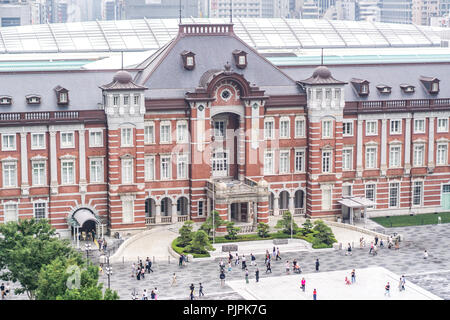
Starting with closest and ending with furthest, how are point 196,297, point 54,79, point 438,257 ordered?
point 196,297, point 438,257, point 54,79

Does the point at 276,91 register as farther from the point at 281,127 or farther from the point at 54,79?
the point at 54,79

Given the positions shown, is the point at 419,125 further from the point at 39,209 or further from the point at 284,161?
the point at 39,209

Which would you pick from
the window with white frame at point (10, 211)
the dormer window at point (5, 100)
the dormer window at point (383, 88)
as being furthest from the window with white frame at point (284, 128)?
the window with white frame at point (10, 211)

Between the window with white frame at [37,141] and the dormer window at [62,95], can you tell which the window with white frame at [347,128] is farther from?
the window with white frame at [37,141]

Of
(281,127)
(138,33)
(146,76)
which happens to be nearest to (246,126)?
(281,127)

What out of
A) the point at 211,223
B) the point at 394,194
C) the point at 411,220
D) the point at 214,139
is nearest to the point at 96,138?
the point at 214,139

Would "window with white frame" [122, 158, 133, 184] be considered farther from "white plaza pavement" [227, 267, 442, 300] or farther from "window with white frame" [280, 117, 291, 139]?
"white plaza pavement" [227, 267, 442, 300]

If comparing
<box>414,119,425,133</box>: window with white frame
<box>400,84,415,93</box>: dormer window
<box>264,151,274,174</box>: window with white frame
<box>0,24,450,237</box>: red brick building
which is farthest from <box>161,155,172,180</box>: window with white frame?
<box>414,119,425,133</box>: window with white frame
